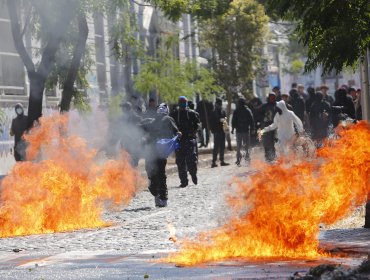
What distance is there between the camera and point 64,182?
1502cm

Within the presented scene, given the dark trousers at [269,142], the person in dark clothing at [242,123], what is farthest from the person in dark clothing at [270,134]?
the person in dark clothing at [242,123]

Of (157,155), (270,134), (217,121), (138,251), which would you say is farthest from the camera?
(217,121)

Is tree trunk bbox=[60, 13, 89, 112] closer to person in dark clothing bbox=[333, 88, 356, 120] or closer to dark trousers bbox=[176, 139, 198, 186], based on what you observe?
dark trousers bbox=[176, 139, 198, 186]

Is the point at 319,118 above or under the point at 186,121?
under

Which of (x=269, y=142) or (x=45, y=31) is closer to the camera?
(x=45, y=31)

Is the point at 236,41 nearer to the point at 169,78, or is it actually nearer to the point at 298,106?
the point at 169,78

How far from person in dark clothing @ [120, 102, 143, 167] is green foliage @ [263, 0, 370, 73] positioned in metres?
9.12

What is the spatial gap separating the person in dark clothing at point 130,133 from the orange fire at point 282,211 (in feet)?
33.7

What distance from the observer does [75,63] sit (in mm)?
23859

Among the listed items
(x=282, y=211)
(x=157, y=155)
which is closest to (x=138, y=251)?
(x=282, y=211)

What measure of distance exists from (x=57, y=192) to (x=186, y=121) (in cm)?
818

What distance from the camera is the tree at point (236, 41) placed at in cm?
4294

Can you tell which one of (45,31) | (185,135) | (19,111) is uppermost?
(45,31)

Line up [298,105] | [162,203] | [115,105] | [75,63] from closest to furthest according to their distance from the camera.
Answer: [162,203], [75,63], [298,105], [115,105]
